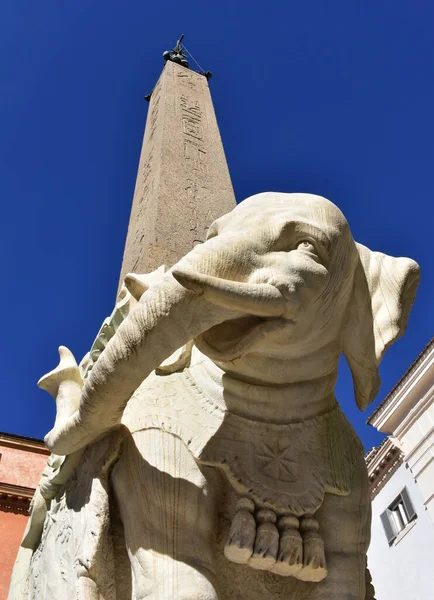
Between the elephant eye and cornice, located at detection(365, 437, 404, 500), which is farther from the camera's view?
cornice, located at detection(365, 437, 404, 500)

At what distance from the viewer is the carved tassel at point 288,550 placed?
175cm

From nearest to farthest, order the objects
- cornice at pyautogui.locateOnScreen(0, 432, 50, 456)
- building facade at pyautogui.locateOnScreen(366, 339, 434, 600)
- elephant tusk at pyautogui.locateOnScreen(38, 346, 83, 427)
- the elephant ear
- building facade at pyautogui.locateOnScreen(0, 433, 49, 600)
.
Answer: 1. the elephant ear
2. elephant tusk at pyautogui.locateOnScreen(38, 346, 83, 427)
3. building facade at pyautogui.locateOnScreen(0, 433, 49, 600)
4. building facade at pyautogui.locateOnScreen(366, 339, 434, 600)
5. cornice at pyautogui.locateOnScreen(0, 432, 50, 456)

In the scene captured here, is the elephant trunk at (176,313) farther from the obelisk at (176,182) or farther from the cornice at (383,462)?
the cornice at (383,462)

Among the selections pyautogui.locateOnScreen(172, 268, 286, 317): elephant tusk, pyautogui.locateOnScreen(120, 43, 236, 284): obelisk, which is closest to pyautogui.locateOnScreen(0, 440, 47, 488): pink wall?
pyautogui.locateOnScreen(120, 43, 236, 284): obelisk

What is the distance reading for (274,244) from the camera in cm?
180

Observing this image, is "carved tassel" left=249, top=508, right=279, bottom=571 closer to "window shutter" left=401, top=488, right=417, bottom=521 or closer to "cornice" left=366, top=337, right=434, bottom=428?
"cornice" left=366, top=337, right=434, bottom=428

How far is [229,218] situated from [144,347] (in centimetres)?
50

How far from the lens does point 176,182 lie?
4219 mm

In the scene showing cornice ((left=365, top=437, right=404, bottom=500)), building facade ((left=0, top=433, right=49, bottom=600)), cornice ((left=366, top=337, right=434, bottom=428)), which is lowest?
building facade ((left=0, top=433, right=49, bottom=600))

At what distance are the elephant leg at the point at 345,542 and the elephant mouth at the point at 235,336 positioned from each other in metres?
0.53

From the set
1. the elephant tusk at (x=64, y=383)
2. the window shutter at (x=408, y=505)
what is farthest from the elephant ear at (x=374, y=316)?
the window shutter at (x=408, y=505)

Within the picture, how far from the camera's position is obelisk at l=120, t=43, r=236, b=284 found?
356cm

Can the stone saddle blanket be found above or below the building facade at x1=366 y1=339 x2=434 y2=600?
below

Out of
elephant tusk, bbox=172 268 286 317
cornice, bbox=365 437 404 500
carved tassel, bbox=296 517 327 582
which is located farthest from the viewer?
cornice, bbox=365 437 404 500
